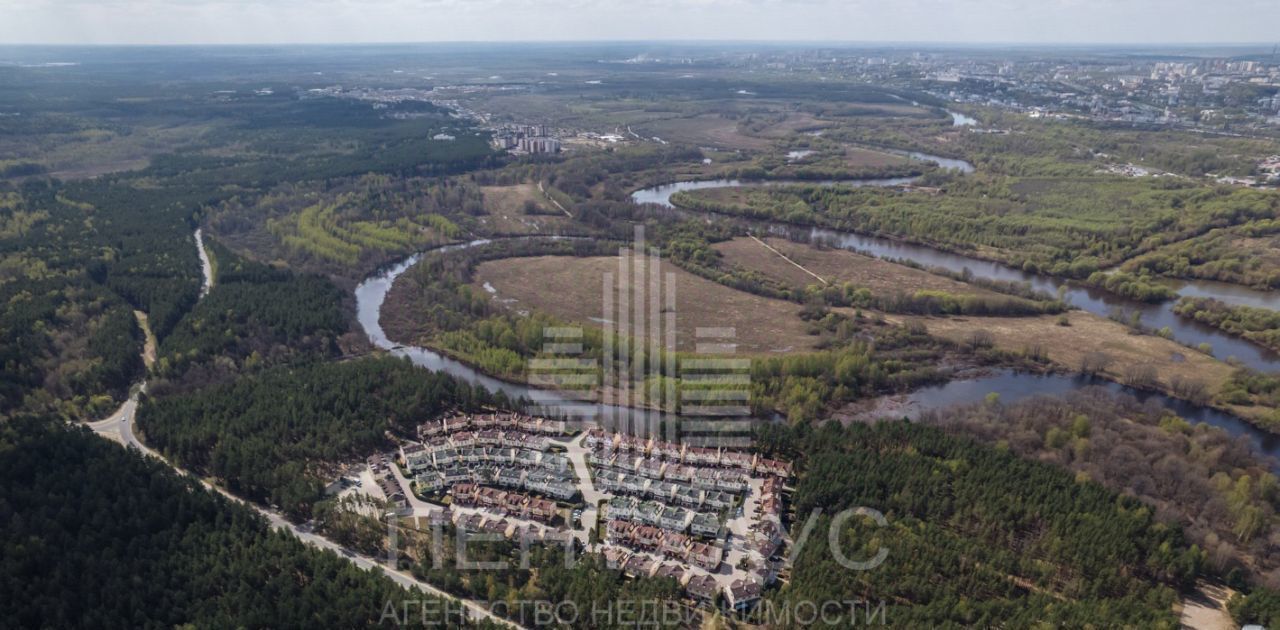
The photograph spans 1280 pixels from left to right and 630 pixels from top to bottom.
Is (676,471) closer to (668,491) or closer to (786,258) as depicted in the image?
(668,491)

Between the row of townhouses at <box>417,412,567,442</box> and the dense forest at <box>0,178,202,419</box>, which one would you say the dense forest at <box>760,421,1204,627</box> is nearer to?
the row of townhouses at <box>417,412,567,442</box>

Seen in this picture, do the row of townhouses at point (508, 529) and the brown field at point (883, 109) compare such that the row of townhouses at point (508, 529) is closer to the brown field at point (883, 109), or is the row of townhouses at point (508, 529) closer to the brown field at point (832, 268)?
the brown field at point (832, 268)

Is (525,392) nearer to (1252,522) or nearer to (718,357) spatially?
(718,357)

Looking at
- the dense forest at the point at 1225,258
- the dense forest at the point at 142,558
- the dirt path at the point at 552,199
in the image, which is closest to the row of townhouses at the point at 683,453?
the dense forest at the point at 142,558

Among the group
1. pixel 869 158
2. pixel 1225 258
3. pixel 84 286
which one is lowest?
pixel 84 286

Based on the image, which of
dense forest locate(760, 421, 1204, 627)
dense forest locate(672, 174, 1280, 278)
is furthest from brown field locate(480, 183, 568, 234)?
dense forest locate(760, 421, 1204, 627)

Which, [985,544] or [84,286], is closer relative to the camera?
[985,544]

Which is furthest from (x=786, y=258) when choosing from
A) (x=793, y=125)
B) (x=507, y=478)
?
(x=793, y=125)
